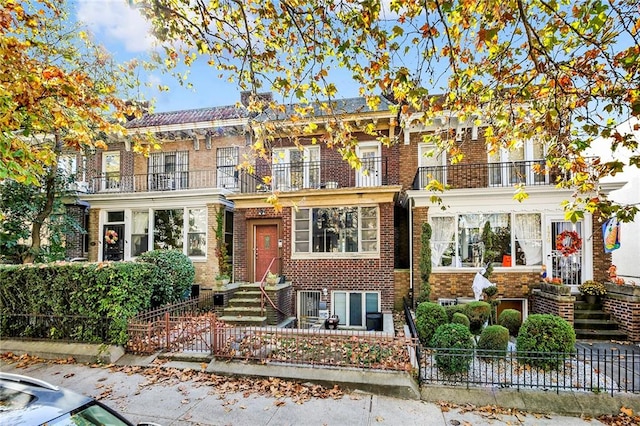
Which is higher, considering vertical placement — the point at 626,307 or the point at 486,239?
the point at 486,239

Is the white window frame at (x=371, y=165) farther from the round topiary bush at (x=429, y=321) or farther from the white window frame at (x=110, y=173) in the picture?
the white window frame at (x=110, y=173)

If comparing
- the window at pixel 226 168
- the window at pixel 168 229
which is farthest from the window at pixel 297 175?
the window at pixel 168 229

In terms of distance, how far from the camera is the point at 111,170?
15.8m

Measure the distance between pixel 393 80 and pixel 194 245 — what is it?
36.8 ft

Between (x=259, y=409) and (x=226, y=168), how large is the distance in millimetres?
11294

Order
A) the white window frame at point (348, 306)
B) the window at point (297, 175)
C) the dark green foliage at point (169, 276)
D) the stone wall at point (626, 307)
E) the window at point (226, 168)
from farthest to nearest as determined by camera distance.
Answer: the window at point (226, 168), the window at point (297, 175), the white window frame at point (348, 306), the dark green foliage at point (169, 276), the stone wall at point (626, 307)

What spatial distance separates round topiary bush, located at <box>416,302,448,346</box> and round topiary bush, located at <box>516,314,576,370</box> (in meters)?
1.72

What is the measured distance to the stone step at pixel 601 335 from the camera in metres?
9.34

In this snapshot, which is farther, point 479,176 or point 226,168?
point 226,168

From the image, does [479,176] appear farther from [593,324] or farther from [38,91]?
[38,91]

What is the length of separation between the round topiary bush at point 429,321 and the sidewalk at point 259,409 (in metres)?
2.12

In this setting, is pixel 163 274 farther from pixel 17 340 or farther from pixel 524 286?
pixel 524 286

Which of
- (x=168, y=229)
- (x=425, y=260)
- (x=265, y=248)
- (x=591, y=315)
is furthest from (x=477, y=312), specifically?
(x=168, y=229)

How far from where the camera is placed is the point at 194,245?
45.2 ft
